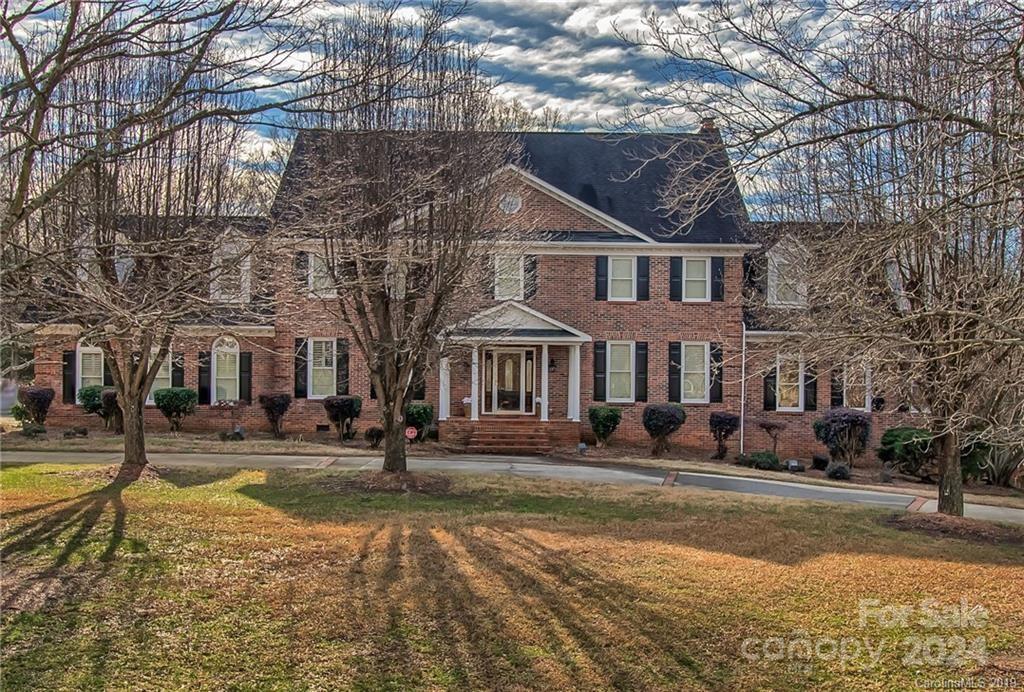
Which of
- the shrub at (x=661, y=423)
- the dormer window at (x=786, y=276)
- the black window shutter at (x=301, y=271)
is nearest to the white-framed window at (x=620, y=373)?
the shrub at (x=661, y=423)

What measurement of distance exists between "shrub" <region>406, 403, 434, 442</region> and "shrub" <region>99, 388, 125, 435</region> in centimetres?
791

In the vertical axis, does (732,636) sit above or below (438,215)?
below

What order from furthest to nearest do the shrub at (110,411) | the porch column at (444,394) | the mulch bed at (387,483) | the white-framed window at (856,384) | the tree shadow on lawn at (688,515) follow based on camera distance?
1. the porch column at (444,394)
2. the shrub at (110,411)
3. the mulch bed at (387,483)
4. the tree shadow on lawn at (688,515)
5. the white-framed window at (856,384)

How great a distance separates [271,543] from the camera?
8719 mm

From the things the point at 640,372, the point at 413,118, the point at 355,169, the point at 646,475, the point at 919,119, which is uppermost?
the point at 413,118

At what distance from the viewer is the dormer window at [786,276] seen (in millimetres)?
15398

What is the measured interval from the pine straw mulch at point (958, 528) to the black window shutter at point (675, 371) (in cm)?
1149

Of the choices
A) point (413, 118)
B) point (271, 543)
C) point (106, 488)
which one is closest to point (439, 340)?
point (413, 118)

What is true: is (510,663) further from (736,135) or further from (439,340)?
(439,340)

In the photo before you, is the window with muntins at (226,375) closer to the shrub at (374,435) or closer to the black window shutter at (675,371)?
the shrub at (374,435)

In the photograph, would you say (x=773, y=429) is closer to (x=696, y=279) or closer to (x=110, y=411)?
(x=696, y=279)

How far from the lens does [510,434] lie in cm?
2209

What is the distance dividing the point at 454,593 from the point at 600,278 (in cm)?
1782

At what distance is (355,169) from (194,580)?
6650mm
